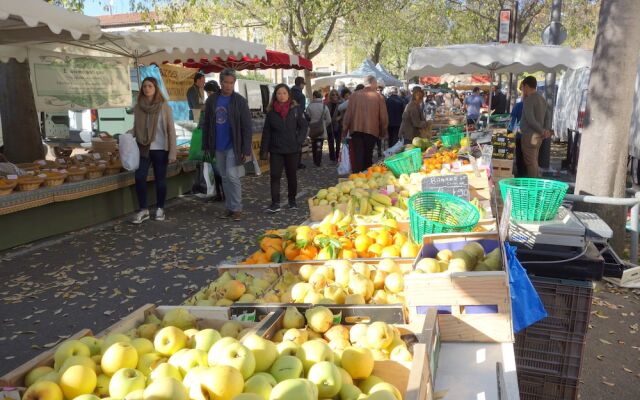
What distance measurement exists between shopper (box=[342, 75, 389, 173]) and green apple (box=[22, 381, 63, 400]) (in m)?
7.83

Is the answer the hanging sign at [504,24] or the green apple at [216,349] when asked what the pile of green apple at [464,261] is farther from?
the hanging sign at [504,24]

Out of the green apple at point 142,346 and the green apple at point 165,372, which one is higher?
the green apple at point 165,372

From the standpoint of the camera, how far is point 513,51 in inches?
370

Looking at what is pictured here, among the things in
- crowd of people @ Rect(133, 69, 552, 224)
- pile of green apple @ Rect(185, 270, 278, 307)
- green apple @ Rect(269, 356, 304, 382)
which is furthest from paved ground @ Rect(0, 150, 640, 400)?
green apple @ Rect(269, 356, 304, 382)

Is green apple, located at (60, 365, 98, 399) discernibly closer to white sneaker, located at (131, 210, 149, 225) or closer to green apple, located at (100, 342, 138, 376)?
green apple, located at (100, 342, 138, 376)

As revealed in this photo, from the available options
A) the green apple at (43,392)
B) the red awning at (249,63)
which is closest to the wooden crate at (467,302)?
the green apple at (43,392)

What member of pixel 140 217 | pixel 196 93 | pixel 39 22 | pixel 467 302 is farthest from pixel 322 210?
pixel 196 93

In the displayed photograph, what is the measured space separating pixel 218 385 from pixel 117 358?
50cm

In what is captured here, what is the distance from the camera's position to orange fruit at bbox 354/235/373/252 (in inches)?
142

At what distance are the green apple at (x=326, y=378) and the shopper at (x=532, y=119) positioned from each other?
8.10m

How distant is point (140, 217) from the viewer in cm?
780

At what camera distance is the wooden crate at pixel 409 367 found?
1539 millimetres

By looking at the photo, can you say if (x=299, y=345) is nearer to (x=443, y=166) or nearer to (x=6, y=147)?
(x=443, y=166)

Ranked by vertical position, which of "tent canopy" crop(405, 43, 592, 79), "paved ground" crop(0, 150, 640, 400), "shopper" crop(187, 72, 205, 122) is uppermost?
"tent canopy" crop(405, 43, 592, 79)
